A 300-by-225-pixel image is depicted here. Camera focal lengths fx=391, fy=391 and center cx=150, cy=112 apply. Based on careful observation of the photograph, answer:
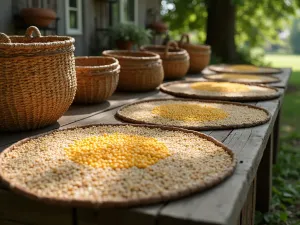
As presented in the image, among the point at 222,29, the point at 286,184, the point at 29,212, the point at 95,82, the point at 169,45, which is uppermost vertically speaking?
the point at 222,29

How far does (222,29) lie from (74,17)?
13.7 feet

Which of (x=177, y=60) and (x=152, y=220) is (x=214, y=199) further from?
(x=177, y=60)

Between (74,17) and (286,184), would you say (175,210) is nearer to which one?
(286,184)

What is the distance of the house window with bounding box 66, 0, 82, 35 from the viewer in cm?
400

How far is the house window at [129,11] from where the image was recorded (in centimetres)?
534

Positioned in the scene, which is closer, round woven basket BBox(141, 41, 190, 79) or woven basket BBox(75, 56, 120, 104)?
woven basket BBox(75, 56, 120, 104)

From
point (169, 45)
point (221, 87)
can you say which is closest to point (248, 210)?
point (221, 87)

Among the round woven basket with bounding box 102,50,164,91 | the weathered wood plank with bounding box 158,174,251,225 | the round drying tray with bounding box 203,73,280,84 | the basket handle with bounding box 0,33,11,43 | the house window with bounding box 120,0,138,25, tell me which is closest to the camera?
the weathered wood plank with bounding box 158,174,251,225

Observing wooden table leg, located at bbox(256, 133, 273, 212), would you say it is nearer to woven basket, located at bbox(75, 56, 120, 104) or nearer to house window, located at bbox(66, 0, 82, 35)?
woven basket, located at bbox(75, 56, 120, 104)

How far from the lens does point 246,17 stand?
1105cm

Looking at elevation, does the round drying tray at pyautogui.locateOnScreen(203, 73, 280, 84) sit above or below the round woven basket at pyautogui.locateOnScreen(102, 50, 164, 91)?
below

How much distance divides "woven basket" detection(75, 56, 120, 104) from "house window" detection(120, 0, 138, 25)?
3.14 metres

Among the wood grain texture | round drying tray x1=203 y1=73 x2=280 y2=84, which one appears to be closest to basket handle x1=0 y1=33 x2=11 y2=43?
the wood grain texture

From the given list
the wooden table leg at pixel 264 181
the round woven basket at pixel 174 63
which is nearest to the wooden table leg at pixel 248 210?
the wooden table leg at pixel 264 181
